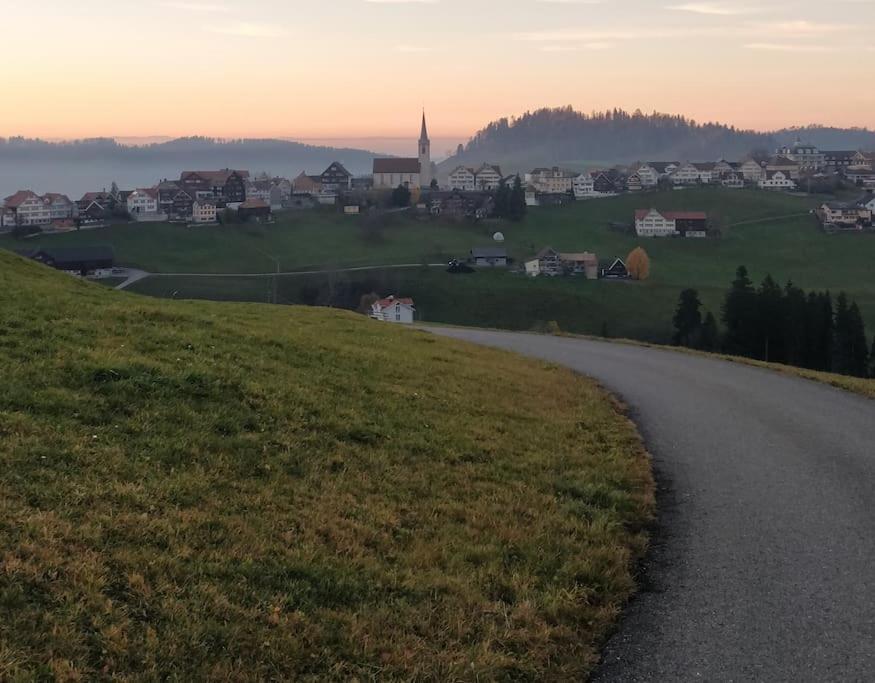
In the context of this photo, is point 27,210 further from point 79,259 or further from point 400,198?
point 400,198

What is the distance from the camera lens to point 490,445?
11.9m

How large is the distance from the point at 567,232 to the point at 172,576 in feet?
439

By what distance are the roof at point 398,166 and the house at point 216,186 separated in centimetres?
4231

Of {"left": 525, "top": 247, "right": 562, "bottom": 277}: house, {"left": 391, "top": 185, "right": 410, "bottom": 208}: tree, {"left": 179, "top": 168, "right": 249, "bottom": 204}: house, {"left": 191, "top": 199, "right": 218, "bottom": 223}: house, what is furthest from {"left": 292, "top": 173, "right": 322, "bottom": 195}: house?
{"left": 525, "top": 247, "right": 562, "bottom": 277}: house

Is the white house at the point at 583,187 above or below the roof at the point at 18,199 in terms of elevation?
above

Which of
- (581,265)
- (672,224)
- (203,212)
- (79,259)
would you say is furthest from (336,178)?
(581,265)

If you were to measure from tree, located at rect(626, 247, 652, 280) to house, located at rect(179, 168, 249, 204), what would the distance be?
92168 millimetres

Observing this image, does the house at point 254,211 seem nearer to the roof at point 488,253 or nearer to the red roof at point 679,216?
the roof at point 488,253

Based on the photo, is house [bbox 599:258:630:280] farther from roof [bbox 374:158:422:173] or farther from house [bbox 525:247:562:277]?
roof [bbox 374:158:422:173]

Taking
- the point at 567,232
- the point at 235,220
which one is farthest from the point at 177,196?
the point at 567,232

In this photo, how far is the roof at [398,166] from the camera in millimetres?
190125

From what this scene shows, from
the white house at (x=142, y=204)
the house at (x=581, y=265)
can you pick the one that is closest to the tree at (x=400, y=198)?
the white house at (x=142, y=204)

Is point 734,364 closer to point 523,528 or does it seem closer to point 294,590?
point 523,528

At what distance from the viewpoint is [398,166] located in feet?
626
